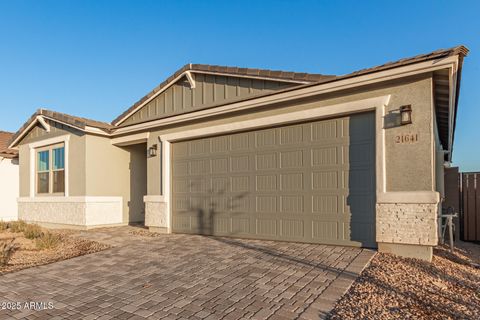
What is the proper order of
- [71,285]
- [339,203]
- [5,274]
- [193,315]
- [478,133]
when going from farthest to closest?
1. [478,133]
2. [339,203]
3. [5,274]
4. [71,285]
5. [193,315]

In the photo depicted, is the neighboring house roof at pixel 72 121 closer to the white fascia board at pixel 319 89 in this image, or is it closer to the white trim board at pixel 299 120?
the white fascia board at pixel 319 89

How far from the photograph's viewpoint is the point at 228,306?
339 cm

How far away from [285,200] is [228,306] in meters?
3.73

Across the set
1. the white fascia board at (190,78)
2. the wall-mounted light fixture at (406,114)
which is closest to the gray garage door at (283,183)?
the wall-mounted light fixture at (406,114)

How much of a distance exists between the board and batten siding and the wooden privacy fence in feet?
22.9

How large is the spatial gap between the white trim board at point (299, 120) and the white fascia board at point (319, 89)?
0.35 meters

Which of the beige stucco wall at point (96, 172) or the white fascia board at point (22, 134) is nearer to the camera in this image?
the beige stucco wall at point (96, 172)

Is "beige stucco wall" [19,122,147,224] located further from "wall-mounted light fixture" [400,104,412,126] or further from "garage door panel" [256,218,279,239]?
"wall-mounted light fixture" [400,104,412,126]

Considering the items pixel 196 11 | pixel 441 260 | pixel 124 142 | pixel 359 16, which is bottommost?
pixel 441 260

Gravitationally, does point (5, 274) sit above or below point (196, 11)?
below

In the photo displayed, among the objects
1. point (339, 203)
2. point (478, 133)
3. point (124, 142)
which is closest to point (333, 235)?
point (339, 203)

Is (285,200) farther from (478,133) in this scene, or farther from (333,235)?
(478,133)

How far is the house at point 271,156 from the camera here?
542 cm

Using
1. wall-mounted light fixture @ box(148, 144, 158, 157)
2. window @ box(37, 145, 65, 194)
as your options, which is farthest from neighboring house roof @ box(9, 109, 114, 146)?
wall-mounted light fixture @ box(148, 144, 158, 157)
